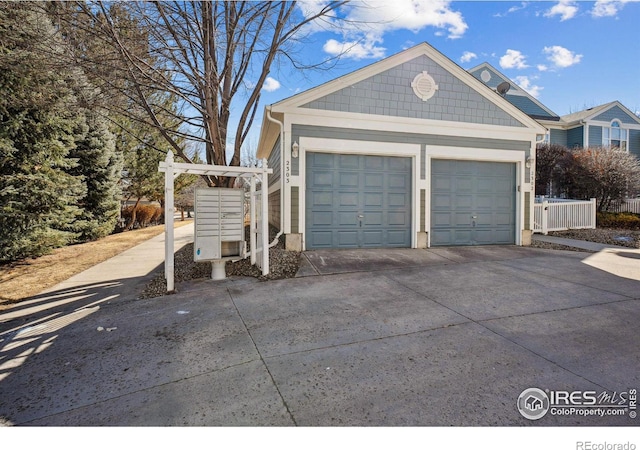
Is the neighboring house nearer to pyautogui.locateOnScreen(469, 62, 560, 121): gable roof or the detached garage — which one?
pyautogui.locateOnScreen(469, 62, 560, 121): gable roof

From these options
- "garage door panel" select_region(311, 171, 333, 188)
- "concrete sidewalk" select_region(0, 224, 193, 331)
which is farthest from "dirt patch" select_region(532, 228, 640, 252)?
"concrete sidewalk" select_region(0, 224, 193, 331)

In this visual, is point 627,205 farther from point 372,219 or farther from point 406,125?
point 372,219

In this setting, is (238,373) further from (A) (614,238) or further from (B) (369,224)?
(A) (614,238)

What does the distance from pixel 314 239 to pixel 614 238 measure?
9205 millimetres

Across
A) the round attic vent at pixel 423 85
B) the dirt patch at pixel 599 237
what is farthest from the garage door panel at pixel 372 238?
the dirt patch at pixel 599 237

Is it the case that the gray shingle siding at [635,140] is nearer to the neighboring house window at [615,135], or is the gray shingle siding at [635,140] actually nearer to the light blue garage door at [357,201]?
the neighboring house window at [615,135]

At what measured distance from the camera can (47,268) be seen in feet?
23.5

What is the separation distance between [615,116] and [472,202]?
18.2 m

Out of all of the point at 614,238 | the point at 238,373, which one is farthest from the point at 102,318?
the point at 614,238

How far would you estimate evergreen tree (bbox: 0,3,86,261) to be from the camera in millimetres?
6027

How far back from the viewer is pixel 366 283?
206 inches

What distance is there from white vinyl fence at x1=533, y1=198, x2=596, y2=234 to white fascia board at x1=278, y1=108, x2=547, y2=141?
130 inches

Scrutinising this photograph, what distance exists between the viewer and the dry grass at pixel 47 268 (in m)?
5.37

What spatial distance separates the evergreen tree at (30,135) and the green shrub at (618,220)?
17.2m
